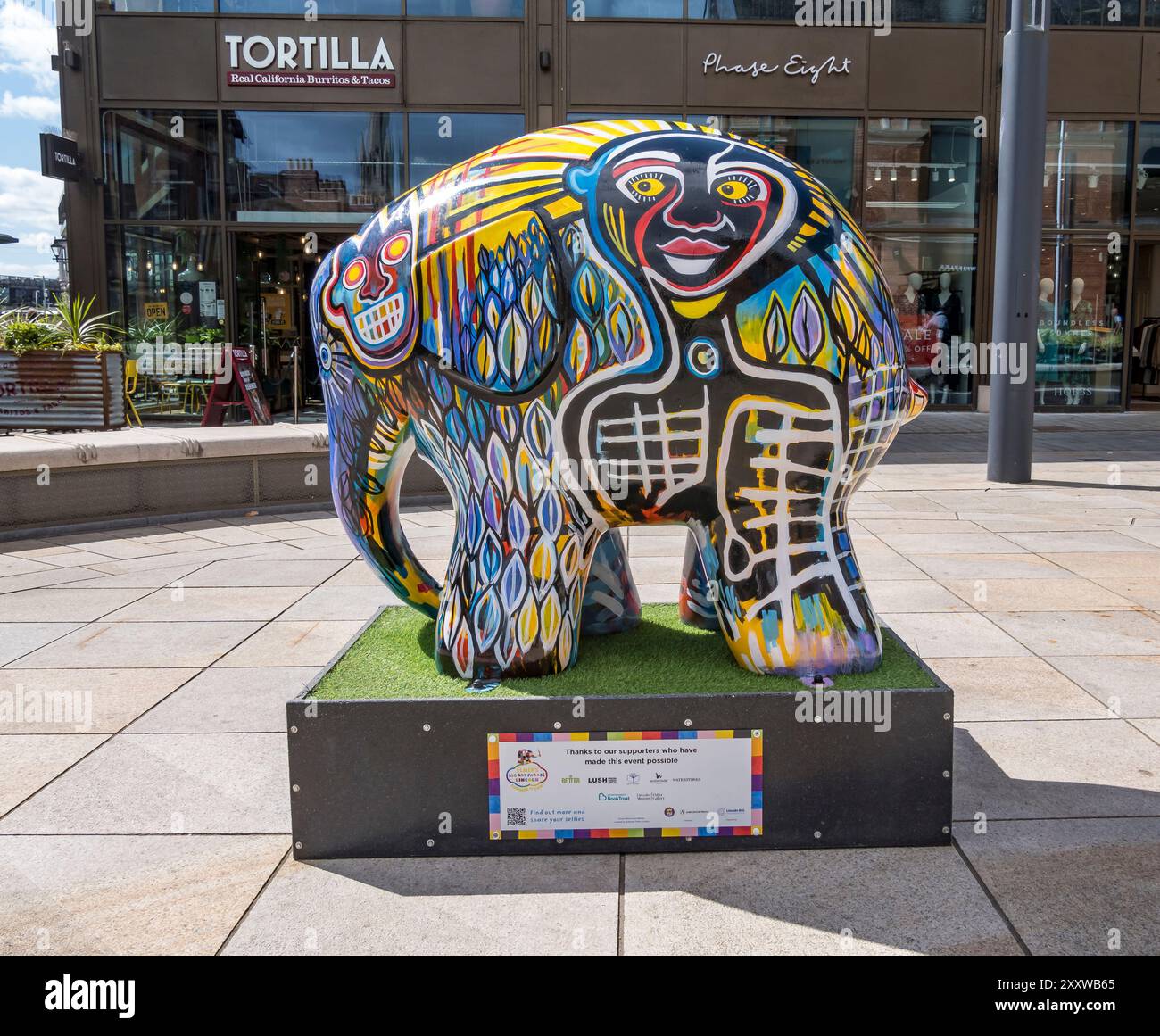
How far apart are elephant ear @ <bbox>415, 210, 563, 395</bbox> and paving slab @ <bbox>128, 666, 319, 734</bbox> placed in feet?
4.25

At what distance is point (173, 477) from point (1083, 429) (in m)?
10.5

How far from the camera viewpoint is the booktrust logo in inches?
549

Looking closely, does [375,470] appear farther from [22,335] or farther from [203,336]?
[203,336]

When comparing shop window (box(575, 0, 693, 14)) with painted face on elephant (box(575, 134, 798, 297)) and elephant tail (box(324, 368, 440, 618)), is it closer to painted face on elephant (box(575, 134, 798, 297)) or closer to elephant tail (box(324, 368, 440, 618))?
elephant tail (box(324, 368, 440, 618))

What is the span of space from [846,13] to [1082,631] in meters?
12.0

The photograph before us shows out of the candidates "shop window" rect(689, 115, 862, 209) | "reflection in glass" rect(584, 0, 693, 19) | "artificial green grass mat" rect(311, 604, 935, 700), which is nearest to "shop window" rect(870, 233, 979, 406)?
"shop window" rect(689, 115, 862, 209)

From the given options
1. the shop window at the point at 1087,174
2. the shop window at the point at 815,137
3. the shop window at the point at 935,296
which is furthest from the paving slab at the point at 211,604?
the shop window at the point at 1087,174

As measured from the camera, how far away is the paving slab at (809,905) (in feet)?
7.12

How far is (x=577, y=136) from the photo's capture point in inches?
97.1

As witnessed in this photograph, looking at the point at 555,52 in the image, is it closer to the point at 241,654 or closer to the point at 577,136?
the point at 241,654

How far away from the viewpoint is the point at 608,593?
309cm

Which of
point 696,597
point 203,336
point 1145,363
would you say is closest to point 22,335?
point 203,336

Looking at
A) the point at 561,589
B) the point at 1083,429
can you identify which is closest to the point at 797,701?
the point at 561,589

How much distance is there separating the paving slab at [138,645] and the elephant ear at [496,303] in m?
2.25
